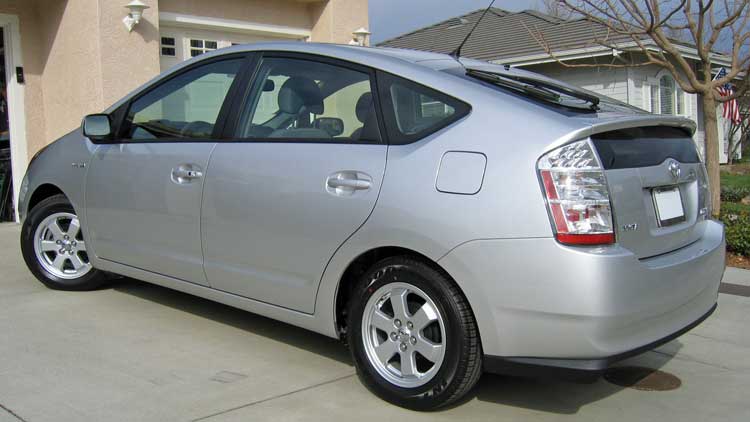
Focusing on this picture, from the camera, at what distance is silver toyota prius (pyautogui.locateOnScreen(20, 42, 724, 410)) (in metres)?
3.14

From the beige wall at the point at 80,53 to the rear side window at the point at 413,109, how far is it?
5.82 meters

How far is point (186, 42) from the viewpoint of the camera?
31.8ft

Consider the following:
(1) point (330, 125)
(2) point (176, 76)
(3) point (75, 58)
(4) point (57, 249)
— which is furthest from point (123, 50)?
(1) point (330, 125)

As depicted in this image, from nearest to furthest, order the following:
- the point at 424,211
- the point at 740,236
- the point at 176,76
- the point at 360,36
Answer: the point at 424,211 < the point at 176,76 < the point at 740,236 < the point at 360,36

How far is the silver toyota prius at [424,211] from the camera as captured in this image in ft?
10.3

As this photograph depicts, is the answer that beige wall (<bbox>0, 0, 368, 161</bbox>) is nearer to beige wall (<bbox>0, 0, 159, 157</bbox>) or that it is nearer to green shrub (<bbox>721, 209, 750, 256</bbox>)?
beige wall (<bbox>0, 0, 159, 157</bbox>)

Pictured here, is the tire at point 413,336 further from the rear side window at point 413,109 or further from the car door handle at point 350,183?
the rear side window at point 413,109

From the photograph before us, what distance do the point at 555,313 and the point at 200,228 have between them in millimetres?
2130

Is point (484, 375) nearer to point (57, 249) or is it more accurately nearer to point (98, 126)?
point (98, 126)

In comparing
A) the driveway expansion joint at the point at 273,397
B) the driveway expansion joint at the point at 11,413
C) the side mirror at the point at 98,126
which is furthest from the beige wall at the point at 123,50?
the driveway expansion joint at the point at 273,397

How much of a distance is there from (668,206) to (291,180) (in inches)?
71.6

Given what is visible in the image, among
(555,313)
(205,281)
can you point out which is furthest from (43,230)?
(555,313)

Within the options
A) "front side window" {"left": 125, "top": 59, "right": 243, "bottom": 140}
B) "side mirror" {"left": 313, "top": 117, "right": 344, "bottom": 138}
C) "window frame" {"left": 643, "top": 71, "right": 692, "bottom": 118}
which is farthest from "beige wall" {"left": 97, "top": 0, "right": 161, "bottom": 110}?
"window frame" {"left": 643, "top": 71, "right": 692, "bottom": 118}

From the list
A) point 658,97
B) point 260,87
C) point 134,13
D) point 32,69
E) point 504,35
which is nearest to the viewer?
point 260,87
